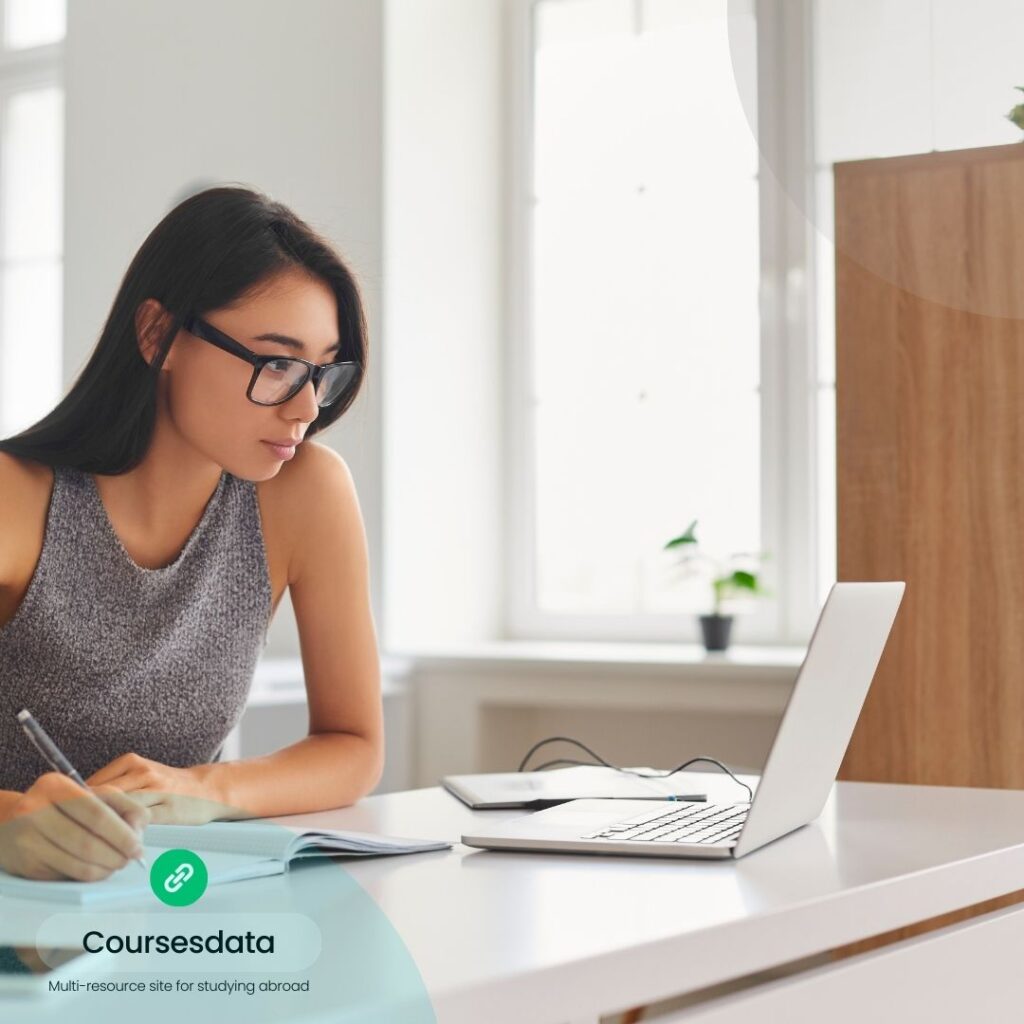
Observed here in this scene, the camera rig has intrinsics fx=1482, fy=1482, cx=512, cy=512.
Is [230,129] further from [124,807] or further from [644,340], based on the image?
[124,807]

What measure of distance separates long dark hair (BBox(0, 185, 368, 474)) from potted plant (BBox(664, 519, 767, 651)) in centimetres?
154

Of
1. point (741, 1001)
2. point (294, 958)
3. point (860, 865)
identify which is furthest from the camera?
point (860, 865)

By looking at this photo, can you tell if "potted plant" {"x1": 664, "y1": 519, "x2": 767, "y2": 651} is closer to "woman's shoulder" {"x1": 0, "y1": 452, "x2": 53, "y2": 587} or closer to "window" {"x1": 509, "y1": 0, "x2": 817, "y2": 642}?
"window" {"x1": 509, "y1": 0, "x2": 817, "y2": 642}

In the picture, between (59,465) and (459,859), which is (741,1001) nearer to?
(459,859)

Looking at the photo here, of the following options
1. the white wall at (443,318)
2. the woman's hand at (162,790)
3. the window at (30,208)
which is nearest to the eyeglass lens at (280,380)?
the woman's hand at (162,790)

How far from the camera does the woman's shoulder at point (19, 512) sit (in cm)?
152

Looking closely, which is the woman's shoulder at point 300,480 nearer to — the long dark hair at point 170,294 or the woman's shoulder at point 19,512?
the long dark hair at point 170,294

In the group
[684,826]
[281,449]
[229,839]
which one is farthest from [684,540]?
[229,839]

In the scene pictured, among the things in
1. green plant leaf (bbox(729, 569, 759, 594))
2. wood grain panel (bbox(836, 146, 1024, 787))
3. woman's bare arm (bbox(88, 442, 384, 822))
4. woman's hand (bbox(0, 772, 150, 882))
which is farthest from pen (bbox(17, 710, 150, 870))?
green plant leaf (bbox(729, 569, 759, 594))

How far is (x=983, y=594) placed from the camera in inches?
87.0

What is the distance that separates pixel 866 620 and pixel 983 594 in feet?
3.71

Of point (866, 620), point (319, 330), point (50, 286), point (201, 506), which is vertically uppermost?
point (50, 286)

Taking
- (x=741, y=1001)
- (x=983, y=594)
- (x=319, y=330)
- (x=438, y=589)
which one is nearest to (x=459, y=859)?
(x=741, y=1001)

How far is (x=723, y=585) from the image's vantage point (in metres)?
3.04
